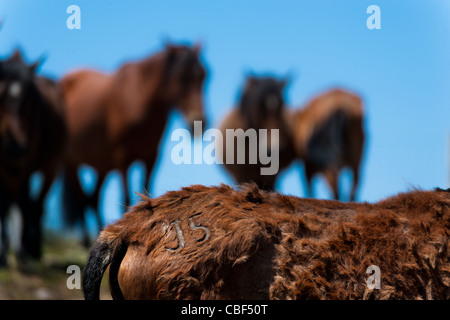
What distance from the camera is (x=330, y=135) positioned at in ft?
32.7

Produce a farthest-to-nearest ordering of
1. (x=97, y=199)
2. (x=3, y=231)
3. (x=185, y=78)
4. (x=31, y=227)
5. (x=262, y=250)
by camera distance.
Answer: (x=97, y=199) < (x=185, y=78) < (x=31, y=227) < (x=3, y=231) < (x=262, y=250)

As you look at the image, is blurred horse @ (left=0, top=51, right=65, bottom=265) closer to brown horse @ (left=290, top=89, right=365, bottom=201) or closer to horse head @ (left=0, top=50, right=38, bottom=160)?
horse head @ (left=0, top=50, right=38, bottom=160)

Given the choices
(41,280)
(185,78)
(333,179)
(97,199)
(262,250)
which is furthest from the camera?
(97,199)

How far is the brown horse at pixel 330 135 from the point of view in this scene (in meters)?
9.89

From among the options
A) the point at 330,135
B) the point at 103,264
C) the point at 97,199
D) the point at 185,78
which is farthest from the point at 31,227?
the point at 103,264

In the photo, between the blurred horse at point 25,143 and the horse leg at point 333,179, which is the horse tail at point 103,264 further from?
the horse leg at point 333,179

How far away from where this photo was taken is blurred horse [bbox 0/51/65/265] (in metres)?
7.59

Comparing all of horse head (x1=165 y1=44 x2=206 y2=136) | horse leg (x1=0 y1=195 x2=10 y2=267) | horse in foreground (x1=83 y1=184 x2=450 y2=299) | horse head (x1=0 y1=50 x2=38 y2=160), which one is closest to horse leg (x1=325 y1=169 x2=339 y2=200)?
horse head (x1=165 y1=44 x2=206 y2=136)

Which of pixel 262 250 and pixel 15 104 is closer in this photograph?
pixel 262 250

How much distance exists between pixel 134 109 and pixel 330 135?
2.87m

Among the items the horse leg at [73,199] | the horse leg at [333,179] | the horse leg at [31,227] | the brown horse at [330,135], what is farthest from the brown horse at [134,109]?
the horse leg at [333,179]

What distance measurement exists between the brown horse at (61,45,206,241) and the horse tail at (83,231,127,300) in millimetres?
6147

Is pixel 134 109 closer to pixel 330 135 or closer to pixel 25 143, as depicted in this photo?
pixel 25 143
